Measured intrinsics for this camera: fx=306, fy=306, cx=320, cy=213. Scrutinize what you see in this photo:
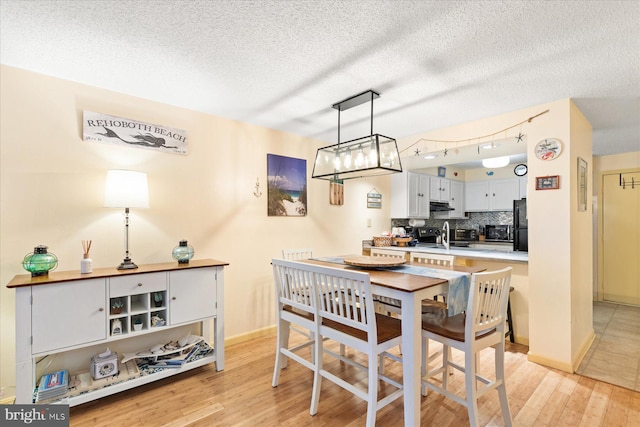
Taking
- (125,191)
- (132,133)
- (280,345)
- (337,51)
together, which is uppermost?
(337,51)

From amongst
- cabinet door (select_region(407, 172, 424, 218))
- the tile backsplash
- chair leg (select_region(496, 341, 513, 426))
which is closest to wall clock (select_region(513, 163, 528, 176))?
the tile backsplash

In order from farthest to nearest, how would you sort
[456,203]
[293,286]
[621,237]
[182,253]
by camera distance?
[456,203] → [621,237] → [182,253] → [293,286]

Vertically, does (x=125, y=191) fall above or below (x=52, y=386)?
above

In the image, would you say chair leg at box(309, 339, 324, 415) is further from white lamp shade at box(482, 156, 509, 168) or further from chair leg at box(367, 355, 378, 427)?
white lamp shade at box(482, 156, 509, 168)

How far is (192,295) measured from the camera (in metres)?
2.42

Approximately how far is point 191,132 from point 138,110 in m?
0.45

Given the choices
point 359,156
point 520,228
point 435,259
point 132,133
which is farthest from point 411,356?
point 520,228

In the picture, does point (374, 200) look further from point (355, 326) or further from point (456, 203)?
point (355, 326)

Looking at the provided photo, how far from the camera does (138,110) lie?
2566 millimetres

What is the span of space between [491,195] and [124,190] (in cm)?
556

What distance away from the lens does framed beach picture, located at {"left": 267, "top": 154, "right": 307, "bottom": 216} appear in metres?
3.40

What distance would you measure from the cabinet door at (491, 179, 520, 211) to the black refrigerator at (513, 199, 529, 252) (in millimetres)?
667

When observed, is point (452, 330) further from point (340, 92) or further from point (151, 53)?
point (151, 53)

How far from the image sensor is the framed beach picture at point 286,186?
340cm
